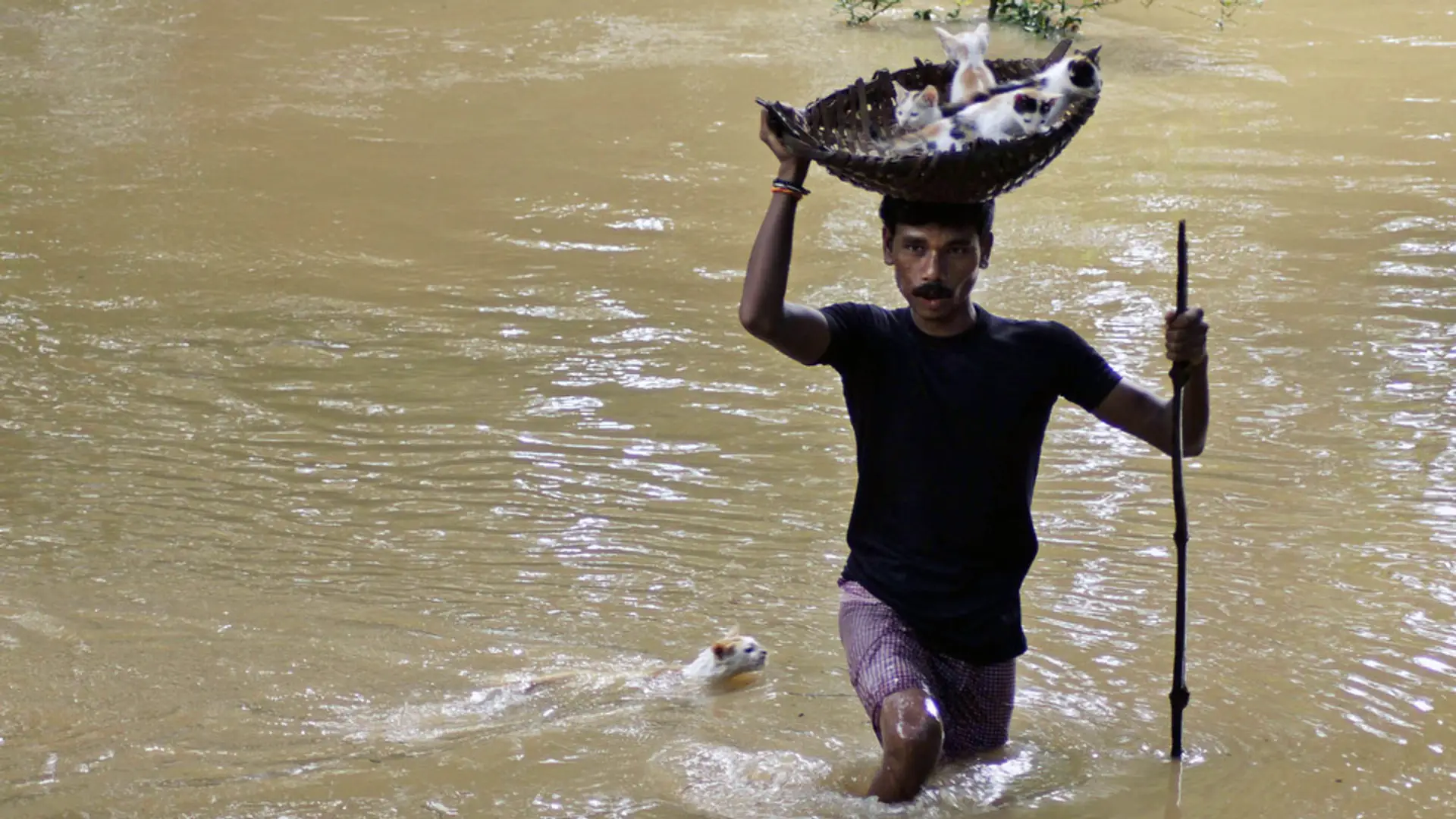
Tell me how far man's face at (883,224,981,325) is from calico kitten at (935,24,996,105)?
31 centimetres

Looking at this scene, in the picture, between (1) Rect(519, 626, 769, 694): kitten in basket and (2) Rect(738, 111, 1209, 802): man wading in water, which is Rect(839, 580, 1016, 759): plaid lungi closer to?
(2) Rect(738, 111, 1209, 802): man wading in water

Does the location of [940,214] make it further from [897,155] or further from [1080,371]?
[1080,371]

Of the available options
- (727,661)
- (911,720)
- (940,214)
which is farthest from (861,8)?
(911,720)

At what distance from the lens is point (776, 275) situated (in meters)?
2.88

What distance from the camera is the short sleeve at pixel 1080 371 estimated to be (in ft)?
9.80

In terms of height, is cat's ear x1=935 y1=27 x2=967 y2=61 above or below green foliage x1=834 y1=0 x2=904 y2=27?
below

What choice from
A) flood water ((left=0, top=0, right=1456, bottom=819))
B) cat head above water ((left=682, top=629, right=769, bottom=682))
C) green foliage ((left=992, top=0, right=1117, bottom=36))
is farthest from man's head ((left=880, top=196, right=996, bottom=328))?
green foliage ((left=992, top=0, right=1117, bottom=36))

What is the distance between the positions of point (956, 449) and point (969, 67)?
779 millimetres

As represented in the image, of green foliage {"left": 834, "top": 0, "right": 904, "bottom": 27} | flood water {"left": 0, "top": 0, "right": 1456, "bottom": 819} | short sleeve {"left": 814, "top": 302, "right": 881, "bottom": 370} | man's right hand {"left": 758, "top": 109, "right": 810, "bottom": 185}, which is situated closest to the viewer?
man's right hand {"left": 758, "top": 109, "right": 810, "bottom": 185}

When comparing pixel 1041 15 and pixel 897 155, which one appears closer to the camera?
pixel 897 155

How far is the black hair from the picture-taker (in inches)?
115

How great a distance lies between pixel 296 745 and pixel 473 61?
8.78m

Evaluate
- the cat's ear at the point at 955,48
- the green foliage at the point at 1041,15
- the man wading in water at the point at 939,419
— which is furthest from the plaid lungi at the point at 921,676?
the green foliage at the point at 1041,15

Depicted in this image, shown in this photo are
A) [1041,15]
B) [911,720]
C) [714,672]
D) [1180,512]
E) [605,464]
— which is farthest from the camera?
[1041,15]
